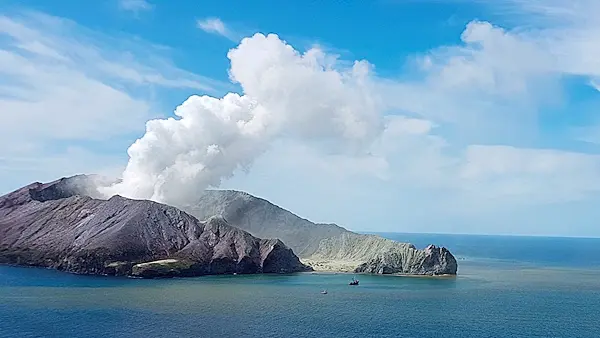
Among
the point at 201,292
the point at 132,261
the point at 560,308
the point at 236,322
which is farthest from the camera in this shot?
the point at 132,261

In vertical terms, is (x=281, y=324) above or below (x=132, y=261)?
below

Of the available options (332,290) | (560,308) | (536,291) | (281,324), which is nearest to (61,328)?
(281,324)

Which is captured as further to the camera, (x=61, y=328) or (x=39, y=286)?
(x=39, y=286)

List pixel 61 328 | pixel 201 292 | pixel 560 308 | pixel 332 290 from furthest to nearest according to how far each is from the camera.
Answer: pixel 332 290 < pixel 201 292 < pixel 560 308 < pixel 61 328

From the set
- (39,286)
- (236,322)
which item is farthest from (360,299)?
(39,286)

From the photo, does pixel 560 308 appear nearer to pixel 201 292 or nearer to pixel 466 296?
pixel 466 296

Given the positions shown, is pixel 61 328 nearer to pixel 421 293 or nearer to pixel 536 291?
pixel 421 293
